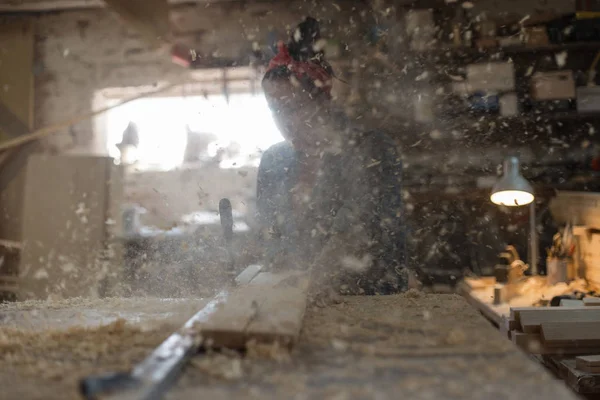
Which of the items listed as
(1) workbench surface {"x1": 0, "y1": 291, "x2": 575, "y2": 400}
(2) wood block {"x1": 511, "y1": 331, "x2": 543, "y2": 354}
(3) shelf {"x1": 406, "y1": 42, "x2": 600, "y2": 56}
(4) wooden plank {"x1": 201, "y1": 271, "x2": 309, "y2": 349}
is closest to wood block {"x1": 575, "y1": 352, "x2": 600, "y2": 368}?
(2) wood block {"x1": 511, "y1": 331, "x2": 543, "y2": 354}

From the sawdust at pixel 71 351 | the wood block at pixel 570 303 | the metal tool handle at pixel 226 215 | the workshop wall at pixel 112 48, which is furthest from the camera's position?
the workshop wall at pixel 112 48

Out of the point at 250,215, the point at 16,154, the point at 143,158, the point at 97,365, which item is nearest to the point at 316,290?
the point at 97,365

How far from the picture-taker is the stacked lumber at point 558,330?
1.82 meters

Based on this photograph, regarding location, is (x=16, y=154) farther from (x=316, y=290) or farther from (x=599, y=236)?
(x=599, y=236)

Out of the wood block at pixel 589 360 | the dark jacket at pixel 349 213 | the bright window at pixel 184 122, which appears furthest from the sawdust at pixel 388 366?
the bright window at pixel 184 122

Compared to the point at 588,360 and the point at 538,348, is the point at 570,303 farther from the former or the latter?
the point at 588,360

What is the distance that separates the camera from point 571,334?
1.82 m

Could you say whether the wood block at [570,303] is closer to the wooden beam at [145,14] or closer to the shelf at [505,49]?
the shelf at [505,49]

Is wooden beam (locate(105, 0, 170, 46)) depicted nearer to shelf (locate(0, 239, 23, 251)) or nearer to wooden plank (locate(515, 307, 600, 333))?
shelf (locate(0, 239, 23, 251))

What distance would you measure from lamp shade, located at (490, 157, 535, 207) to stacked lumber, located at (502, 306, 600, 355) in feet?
4.30

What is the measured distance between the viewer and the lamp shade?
3127 millimetres

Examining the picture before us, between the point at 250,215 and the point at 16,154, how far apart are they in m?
2.60

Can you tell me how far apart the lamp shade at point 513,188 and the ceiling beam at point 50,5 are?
332 cm

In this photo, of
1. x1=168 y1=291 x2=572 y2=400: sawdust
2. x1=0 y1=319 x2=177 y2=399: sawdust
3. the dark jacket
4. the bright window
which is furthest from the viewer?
the bright window
